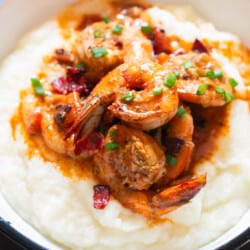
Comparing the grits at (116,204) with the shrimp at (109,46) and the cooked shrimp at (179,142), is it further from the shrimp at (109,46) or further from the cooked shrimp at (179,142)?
the shrimp at (109,46)

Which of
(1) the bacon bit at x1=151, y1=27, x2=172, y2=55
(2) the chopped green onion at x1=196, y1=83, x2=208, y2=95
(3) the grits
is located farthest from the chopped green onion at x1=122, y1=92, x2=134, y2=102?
(1) the bacon bit at x1=151, y1=27, x2=172, y2=55

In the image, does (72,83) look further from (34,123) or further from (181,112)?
(181,112)

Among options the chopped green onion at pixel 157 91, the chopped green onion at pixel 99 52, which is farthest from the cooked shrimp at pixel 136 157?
the chopped green onion at pixel 99 52

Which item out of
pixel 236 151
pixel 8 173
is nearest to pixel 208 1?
pixel 236 151

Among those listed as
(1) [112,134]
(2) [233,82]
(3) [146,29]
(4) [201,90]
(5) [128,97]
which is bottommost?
(2) [233,82]

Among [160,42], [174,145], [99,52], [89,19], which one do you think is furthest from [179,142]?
[89,19]

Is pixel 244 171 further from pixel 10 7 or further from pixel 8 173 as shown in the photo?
pixel 10 7
